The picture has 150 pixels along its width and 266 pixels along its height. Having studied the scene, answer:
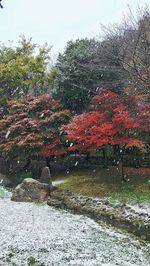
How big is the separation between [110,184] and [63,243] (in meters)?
9.27

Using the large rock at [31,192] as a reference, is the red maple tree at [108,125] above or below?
above

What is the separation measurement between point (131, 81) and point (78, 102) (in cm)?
650

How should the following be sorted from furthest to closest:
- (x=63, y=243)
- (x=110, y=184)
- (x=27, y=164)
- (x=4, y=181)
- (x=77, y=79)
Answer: (x=27, y=164), (x=77, y=79), (x=4, y=181), (x=110, y=184), (x=63, y=243)

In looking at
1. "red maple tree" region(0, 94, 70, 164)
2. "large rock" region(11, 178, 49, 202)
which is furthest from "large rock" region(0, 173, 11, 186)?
"large rock" region(11, 178, 49, 202)

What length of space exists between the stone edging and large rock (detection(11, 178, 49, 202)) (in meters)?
0.48

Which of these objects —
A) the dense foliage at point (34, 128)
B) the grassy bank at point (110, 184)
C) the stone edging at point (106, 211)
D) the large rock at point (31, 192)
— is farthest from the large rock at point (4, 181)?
the stone edging at point (106, 211)

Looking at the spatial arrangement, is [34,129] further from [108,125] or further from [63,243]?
[63,243]

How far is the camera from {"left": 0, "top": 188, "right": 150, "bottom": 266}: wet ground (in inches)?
409

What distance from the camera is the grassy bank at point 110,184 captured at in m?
18.4

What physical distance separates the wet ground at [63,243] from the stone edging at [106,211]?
58cm

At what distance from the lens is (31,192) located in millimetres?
19812

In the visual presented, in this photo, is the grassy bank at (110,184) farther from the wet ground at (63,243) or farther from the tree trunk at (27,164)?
the tree trunk at (27,164)

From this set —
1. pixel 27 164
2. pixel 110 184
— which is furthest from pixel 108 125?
pixel 27 164

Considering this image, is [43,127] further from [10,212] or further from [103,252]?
[103,252]
